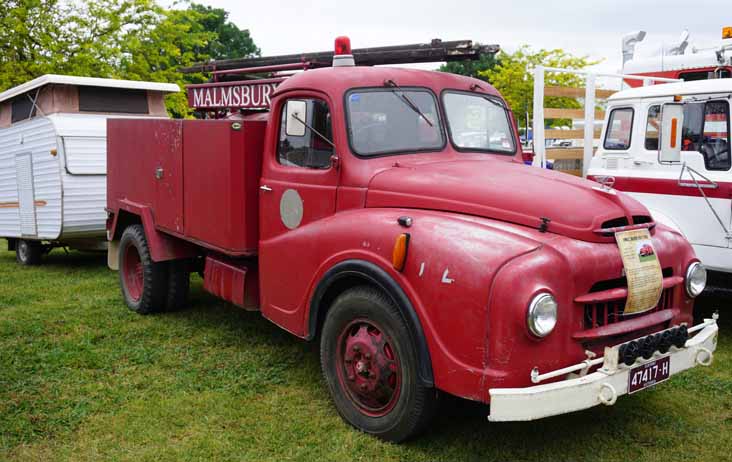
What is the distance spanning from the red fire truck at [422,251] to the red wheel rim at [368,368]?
0.01 meters

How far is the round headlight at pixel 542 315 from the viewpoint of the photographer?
3.25 m

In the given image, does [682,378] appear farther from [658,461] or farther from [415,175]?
[415,175]

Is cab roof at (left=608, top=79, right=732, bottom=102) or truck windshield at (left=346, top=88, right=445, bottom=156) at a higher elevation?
cab roof at (left=608, top=79, right=732, bottom=102)

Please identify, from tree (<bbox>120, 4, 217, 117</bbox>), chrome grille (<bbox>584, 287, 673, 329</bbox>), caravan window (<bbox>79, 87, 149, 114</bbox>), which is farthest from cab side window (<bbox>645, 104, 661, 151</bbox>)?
tree (<bbox>120, 4, 217, 117</bbox>)

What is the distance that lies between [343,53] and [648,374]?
301 centimetres

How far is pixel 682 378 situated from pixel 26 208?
30.4 ft

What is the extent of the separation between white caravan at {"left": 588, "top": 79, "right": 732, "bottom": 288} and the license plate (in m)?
2.32

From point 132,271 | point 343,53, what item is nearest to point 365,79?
point 343,53

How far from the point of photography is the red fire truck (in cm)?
336

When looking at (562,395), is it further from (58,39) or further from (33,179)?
(58,39)

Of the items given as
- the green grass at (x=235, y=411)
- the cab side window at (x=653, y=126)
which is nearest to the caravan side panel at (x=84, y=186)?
the green grass at (x=235, y=411)

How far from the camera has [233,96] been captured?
675 centimetres

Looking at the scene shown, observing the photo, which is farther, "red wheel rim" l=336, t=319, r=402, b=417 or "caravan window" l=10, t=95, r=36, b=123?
"caravan window" l=10, t=95, r=36, b=123

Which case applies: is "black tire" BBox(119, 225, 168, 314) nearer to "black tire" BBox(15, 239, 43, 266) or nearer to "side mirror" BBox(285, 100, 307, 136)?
"side mirror" BBox(285, 100, 307, 136)
